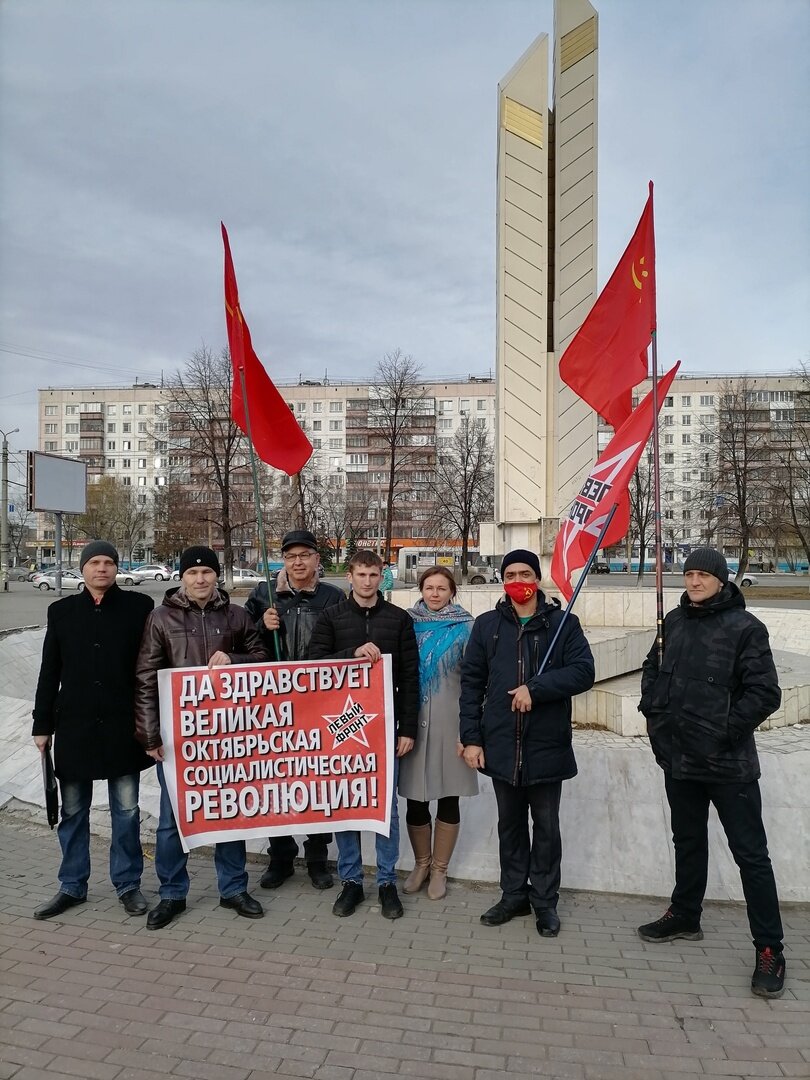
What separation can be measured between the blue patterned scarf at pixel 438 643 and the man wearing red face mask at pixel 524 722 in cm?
24

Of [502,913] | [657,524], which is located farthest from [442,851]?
[657,524]

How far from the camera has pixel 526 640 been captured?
4305mm

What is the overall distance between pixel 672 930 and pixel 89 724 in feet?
11.3

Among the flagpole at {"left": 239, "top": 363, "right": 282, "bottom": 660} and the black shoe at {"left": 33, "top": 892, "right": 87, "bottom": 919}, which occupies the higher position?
the flagpole at {"left": 239, "top": 363, "right": 282, "bottom": 660}

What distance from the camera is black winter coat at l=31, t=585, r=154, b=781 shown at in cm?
438

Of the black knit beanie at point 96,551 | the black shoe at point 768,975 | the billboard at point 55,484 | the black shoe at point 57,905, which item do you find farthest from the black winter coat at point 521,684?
the billboard at point 55,484

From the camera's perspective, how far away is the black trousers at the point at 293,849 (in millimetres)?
4855

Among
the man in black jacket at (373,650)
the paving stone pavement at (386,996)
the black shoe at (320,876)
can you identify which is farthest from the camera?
the black shoe at (320,876)

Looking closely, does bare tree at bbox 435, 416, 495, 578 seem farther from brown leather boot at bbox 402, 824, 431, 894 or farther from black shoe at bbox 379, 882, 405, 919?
black shoe at bbox 379, 882, 405, 919

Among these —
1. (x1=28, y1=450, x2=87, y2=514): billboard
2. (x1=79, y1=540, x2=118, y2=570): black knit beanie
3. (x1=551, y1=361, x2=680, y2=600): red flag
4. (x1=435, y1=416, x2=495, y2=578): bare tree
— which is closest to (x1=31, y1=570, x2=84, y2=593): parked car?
(x1=28, y1=450, x2=87, y2=514): billboard

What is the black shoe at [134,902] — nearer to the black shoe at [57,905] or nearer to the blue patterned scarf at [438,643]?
the black shoe at [57,905]

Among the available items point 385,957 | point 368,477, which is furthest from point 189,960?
point 368,477

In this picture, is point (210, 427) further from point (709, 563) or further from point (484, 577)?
point (709, 563)

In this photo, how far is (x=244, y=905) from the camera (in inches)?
169
